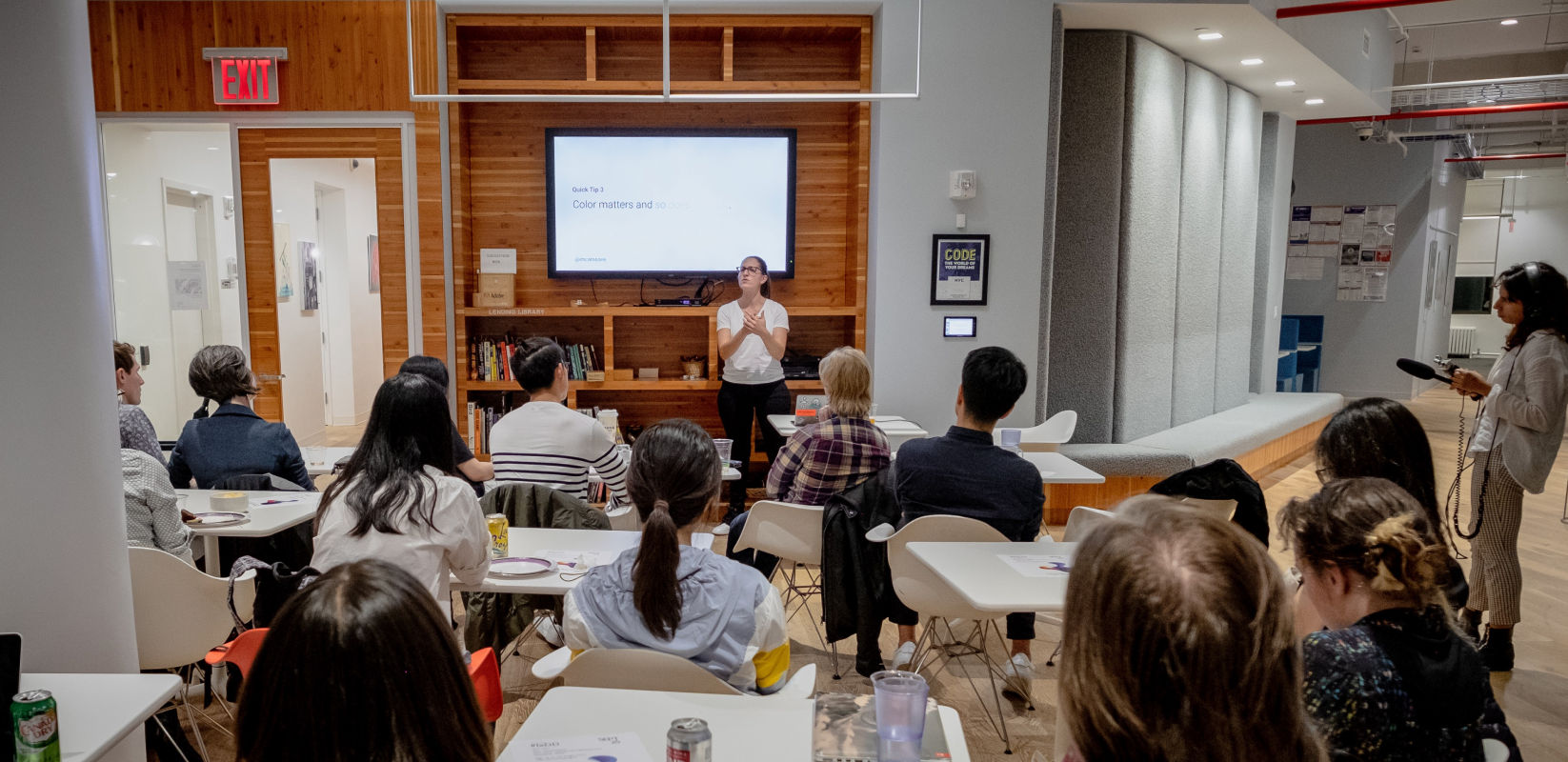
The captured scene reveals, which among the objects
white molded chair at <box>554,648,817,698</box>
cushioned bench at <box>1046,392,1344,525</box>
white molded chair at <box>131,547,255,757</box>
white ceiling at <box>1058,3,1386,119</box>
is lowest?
cushioned bench at <box>1046,392,1344,525</box>

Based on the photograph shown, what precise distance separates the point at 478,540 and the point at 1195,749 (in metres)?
1.97

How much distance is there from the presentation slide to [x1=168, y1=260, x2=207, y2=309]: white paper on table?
2.60 meters

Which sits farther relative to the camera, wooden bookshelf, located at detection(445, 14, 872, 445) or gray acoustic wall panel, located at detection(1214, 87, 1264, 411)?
gray acoustic wall panel, located at detection(1214, 87, 1264, 411)

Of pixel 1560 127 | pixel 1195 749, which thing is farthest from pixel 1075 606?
pixel 1560 127

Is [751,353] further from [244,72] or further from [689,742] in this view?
[689,742]

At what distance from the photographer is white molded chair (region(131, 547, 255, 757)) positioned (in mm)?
2674

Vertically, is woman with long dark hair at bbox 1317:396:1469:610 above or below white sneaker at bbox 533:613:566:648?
above

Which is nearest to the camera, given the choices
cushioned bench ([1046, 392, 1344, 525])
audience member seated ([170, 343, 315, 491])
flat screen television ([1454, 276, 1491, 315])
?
audience member seated ([170, 343, 315, 491])

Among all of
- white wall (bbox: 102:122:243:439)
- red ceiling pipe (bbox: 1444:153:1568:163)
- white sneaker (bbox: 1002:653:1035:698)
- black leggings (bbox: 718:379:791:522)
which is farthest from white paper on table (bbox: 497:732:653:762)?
red ceiling pipe (bbox: 1444:153:1568:163)

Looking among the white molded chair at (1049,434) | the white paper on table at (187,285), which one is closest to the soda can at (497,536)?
the white molded chair at (1049,434)

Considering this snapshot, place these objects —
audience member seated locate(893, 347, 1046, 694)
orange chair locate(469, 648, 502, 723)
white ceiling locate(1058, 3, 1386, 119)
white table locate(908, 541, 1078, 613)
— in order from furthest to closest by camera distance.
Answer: white ceiling locate(1058, 3, 1386, 119) → audience member seated locate(893, 347, 1046, 694) → white table locate(908, 541, 1078, 613) → orange chair locate(469, 648, 502, 723)

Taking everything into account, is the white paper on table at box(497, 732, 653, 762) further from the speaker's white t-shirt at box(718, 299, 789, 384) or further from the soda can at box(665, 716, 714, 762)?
the speaker's white t-shirt at box(718, 299, 789, 384)

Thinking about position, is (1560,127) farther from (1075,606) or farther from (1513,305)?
(1075,606)

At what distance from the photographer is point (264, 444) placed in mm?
3727
